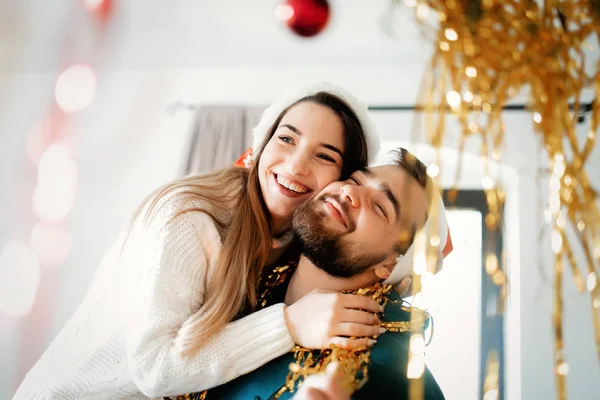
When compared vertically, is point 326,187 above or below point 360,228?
above

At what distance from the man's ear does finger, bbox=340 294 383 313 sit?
0.44 feet

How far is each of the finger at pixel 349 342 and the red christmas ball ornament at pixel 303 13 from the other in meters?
0.64

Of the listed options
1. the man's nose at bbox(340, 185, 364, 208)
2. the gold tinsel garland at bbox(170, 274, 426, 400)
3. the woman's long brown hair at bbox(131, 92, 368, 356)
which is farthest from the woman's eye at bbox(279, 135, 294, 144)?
the gold tinsel garland at bbox(170, 274, 426, 400)

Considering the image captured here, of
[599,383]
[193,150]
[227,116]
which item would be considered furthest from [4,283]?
[599,383]

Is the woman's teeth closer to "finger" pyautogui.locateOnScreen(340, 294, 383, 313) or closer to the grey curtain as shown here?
"finger" pyautogui.locateOnScreen(340, 294, 383, 313)

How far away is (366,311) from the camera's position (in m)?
1.16

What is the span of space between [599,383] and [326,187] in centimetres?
204

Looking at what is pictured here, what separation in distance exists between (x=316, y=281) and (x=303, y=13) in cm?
63

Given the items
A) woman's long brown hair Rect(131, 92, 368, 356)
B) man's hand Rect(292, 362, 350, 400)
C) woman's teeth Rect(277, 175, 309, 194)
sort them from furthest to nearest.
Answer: woman's teeth Rect(277, 175, 309, 194)
woman's long brown hair Rect(131, 92, 368, 356)
man's hand Rect(292, 362, 350, 400)

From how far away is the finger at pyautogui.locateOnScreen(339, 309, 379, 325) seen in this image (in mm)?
1084

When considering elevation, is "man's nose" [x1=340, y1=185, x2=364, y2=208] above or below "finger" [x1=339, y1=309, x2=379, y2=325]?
above

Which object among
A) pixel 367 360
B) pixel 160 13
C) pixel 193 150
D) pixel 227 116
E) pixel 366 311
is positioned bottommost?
pixel 367 360

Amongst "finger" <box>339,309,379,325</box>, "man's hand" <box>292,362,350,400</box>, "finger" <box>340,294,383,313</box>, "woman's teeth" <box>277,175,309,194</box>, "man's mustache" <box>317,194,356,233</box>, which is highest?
"woman's teeth" <box>277,175,309,194</box>

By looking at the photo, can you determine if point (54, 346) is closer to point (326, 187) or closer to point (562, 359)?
point (326, 187)
